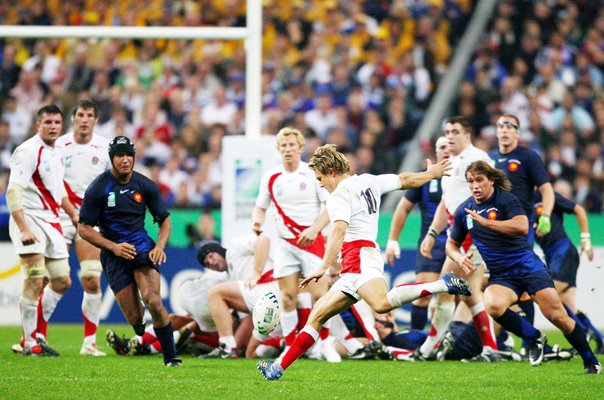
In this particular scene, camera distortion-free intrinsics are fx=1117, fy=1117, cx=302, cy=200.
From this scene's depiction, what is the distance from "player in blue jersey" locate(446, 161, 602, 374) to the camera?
33.1 feet

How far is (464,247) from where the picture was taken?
11820mm

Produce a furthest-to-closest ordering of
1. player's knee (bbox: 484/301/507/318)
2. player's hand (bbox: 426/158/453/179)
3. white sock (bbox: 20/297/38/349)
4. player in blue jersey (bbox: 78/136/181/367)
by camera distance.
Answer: white sock (bbox: 20/297/38/349) → player in blue jersey (bbox: 78/136/181/367) → player's knee (bbox: 484/301/507/318) → player's hand (bbox: 426/158/453/179)

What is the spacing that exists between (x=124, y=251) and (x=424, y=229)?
4.03 metres

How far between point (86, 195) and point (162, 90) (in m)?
10.6

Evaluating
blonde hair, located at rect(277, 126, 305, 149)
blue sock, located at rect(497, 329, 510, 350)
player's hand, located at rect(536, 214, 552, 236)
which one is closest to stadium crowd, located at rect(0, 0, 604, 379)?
blue sock, located at rect(497, 329, 510, 350)

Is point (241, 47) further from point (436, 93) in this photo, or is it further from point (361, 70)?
point (436, 93)

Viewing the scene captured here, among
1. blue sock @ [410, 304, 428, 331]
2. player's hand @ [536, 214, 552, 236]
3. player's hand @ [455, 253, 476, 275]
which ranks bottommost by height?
blue sock @ [410, 304, 428, 331]

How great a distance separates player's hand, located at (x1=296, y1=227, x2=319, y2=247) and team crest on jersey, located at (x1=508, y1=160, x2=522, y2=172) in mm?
2288

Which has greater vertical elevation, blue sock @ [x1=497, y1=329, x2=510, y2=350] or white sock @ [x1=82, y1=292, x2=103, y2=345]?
white sock @ [x1=82, y1=292, x2=103, y2=345]

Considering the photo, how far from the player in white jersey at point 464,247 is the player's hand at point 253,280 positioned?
1.79 meters

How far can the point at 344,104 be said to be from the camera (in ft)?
66.2

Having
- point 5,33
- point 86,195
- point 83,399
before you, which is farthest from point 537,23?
point 83,399

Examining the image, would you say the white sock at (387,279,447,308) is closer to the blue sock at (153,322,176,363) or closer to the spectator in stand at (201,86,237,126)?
the blue sock at (153,322,176,363)

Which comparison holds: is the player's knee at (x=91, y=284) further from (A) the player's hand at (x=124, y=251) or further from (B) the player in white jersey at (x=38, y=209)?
(A) the player's hand at (x=124, y=251)
